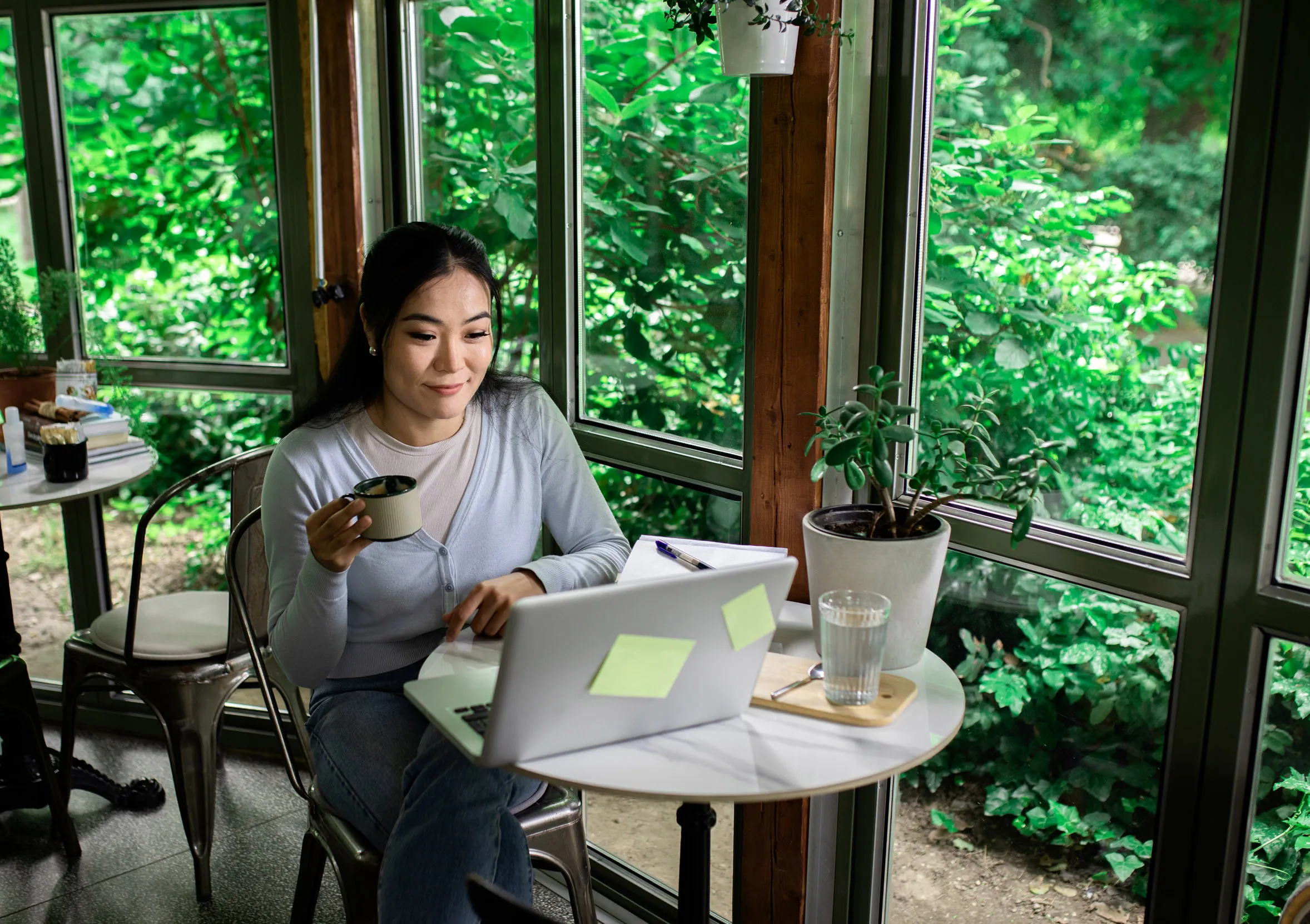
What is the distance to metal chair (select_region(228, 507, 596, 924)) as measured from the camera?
5.47 ft

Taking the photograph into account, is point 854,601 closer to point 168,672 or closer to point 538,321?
point 538,321

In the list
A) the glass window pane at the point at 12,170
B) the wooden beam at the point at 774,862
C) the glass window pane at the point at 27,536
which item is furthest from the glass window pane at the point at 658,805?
the glass window pane at the point at 12,170

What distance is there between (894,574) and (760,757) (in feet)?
1.21

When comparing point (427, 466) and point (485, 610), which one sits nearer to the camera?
point (485, 610)

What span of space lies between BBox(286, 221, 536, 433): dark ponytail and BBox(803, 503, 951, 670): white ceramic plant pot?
2.48 ft

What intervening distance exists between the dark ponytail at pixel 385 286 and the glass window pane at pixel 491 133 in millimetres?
512

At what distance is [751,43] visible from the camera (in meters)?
1.68

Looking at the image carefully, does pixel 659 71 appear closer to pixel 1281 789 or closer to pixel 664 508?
pixel 664 508

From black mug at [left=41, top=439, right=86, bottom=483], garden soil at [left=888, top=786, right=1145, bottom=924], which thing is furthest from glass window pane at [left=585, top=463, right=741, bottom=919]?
black mug at [left=41, top=439, right=86, bottom=483]

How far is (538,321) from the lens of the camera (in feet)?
8.19

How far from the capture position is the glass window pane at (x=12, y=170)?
3061mm

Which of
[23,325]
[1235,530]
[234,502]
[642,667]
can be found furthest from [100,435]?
[1235,530]

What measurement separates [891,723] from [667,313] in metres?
1.08

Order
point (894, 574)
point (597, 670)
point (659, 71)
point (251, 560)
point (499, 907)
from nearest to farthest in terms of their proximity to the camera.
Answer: point (499, 907) < point (597, 670) < point (894, 574) < point (659, 71) < point (251, 560)
